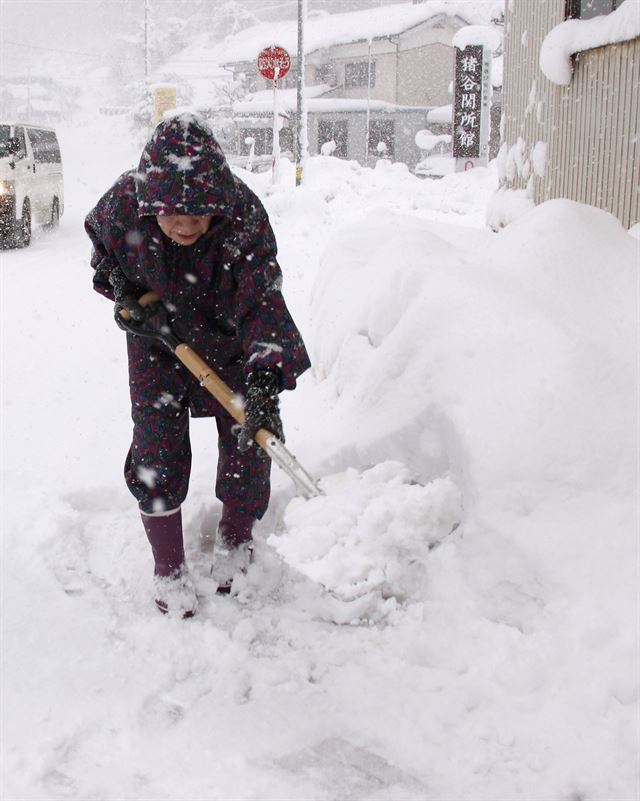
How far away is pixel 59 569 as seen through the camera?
3072mm

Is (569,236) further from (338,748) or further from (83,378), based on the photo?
(83,378)

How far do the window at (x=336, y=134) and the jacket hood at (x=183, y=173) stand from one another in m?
32.7

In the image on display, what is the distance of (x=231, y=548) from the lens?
301cm

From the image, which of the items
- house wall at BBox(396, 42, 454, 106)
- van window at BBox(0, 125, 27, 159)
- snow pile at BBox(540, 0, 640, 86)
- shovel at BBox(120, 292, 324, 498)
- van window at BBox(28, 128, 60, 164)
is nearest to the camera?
shovel at BBox(120, 292, 324, 498)

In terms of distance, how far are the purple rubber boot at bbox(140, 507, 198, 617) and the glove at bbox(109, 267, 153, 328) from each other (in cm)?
68

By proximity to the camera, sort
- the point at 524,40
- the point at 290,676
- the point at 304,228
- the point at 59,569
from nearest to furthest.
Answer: the point at 290,676
the point at 59,569
the point at 524,40
the point at 304,228

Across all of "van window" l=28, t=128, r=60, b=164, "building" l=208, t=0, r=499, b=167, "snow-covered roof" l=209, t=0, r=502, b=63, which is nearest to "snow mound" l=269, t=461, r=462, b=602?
"van window" l=28, t=128, r=60, b=164

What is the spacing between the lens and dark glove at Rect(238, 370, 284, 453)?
254cm

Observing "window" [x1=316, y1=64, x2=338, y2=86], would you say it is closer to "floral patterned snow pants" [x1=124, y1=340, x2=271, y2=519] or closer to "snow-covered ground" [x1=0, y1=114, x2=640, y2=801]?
"snow-covered ground" [x1=0, y1=114, x2=640, y2=801]

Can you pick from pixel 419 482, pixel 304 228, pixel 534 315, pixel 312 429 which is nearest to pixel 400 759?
pixel 419 482

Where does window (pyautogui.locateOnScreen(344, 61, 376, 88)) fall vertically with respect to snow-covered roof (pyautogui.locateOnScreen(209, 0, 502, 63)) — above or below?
below

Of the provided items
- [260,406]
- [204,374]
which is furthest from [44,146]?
[260,406]

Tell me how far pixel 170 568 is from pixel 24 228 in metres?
10.9

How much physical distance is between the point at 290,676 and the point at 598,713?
872 mm
